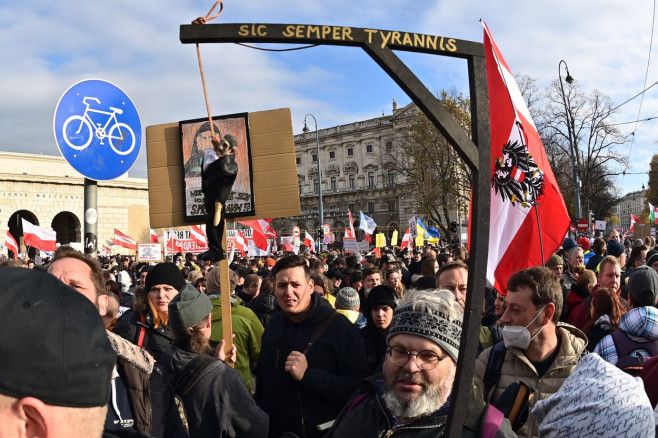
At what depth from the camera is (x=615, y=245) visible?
10320mm

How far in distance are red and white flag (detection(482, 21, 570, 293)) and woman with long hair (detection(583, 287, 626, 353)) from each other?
524mm

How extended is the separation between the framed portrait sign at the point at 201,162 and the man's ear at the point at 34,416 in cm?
245

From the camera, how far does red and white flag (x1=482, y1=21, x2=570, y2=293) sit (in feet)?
13.5

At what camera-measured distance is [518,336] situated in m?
3.09

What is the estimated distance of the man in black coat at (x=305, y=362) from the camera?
347 cm

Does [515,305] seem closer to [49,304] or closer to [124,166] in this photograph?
[49,304]

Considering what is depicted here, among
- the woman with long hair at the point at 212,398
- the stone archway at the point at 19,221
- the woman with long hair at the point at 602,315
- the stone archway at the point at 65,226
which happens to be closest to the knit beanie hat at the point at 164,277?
the woman with long hair at the point at 212,398

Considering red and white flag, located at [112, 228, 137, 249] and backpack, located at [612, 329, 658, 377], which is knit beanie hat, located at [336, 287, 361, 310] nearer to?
backpack, located at [612, 329, 658, 377]

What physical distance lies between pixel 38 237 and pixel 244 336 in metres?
15.9

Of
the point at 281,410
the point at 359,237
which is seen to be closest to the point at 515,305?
the point at 281,410

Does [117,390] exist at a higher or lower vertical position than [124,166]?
lower

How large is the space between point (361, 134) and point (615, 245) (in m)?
70.8

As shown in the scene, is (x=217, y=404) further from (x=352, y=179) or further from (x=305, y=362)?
(x=352, y=179)

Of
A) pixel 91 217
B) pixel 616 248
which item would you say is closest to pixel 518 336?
pixel 91 217
